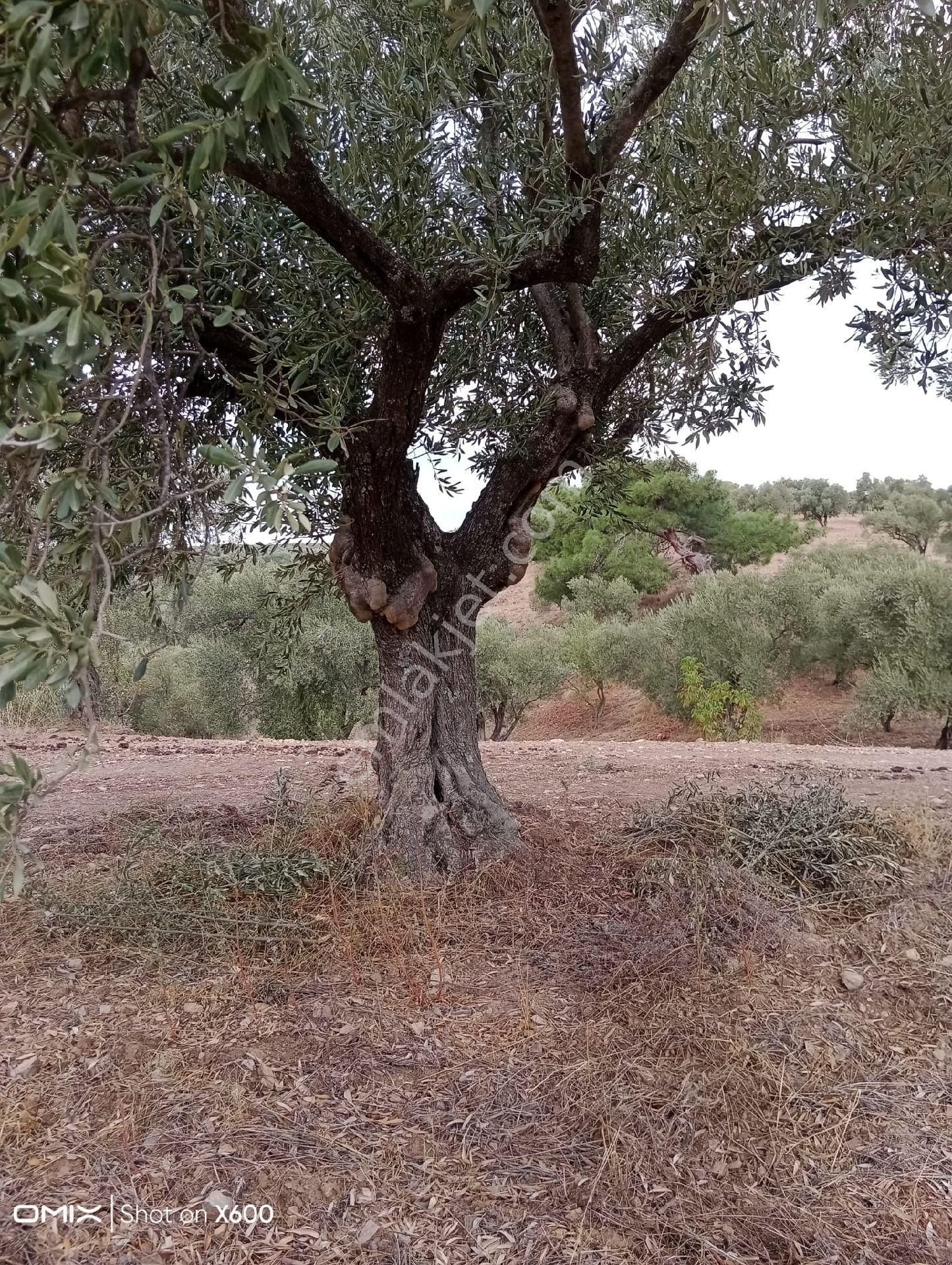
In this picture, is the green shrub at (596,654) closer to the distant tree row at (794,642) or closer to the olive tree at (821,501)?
the distant tree row at (794,642)

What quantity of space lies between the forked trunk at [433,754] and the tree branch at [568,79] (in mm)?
2275

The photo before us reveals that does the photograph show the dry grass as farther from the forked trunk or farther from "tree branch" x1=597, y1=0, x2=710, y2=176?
"tree branch" x1=597, y1=0, x2=710, y2=176

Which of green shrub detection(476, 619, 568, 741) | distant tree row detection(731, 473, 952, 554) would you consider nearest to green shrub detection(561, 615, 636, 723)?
green shrub detection(476, 619, 568, 741)

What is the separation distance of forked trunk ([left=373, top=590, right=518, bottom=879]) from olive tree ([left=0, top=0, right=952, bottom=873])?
0.02 m

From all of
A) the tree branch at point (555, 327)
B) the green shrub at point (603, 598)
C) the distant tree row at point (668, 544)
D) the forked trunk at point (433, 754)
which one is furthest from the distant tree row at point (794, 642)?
the tree branch at point (555, 327)

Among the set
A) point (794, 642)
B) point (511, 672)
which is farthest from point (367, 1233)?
point (794, 642)

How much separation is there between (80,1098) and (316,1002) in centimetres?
90

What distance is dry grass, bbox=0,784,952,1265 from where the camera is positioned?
7.70ft

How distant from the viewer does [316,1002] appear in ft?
10.9

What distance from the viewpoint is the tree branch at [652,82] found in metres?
2.70

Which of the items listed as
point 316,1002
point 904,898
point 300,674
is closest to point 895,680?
point 300,674

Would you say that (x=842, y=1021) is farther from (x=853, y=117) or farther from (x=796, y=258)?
(x=853, y=117)

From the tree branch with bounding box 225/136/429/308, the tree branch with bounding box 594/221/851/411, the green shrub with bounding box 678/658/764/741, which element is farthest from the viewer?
the green shrub with bounding box 678/658/764/741

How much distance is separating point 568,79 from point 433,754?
10.7ft
